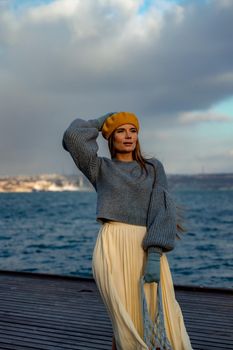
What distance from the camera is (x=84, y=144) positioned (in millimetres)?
2814

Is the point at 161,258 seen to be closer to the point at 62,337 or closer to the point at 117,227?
the point at 117,227

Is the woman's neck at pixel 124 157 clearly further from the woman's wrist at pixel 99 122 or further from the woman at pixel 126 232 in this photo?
the woman's wrist at pixel 99 122

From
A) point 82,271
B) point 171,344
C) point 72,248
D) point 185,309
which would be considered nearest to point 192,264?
point 82,271

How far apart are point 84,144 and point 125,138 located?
0.24 meters

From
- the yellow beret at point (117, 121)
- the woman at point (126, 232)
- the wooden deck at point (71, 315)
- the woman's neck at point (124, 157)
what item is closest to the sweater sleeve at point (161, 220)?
the woman at point (126, 232)

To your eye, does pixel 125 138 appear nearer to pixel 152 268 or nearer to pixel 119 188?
pixel 119 188

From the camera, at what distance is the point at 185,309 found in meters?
5.00

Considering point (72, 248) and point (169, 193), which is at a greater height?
point (169, 193)

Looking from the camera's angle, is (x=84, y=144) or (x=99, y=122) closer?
(x=84, y=144)

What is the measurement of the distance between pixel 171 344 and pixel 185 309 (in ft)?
7.36

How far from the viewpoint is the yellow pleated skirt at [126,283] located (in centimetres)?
276

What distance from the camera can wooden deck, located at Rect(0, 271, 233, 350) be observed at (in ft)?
13.1

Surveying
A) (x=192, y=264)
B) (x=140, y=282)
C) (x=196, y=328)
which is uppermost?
(x=140, y=282)

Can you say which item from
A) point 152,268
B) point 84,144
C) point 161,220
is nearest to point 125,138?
point 84,144
